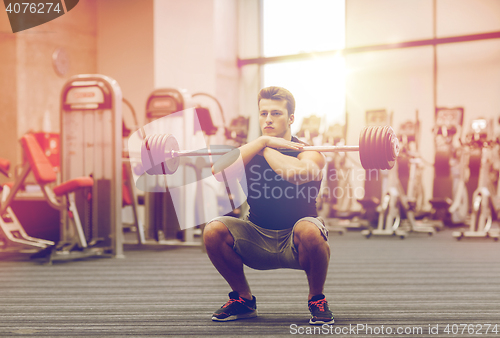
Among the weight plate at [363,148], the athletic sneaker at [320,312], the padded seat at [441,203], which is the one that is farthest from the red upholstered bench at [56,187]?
the padded seat at [441,203]

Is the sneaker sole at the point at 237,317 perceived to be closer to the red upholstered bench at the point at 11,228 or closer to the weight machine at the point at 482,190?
the red upholstered bench at the point at 11,228

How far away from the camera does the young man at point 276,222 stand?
2.01 m

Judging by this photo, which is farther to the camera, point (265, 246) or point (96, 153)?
point (96, 153)

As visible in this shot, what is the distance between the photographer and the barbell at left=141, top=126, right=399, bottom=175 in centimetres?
192

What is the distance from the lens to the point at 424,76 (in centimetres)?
794

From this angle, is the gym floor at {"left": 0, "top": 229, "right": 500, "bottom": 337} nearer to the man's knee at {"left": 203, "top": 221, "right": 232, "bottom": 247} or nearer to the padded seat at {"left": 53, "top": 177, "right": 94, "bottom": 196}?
the man's knee at {"left": 203, "top": 221, "right": 232, "bottom": 247}

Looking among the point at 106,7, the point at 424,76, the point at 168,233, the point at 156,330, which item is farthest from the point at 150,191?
the point at 424,76

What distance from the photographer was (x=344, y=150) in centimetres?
201

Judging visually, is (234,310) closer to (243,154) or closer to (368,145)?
(243,154)

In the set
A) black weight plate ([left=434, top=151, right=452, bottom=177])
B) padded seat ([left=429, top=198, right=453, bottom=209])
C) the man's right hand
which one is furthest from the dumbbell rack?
the man's right hand

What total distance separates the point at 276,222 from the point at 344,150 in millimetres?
443

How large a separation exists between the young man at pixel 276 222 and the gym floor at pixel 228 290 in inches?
10.5

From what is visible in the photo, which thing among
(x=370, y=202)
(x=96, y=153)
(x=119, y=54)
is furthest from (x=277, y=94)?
(x=119, y=54)

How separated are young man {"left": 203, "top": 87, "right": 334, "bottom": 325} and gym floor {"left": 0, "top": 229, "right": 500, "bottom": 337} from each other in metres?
0.27
